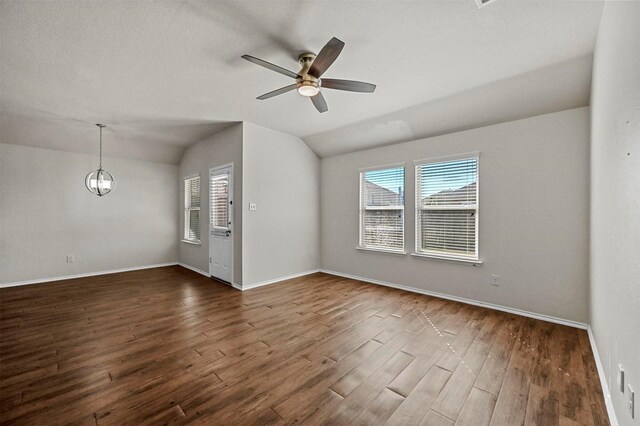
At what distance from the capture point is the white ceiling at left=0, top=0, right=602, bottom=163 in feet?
6.46

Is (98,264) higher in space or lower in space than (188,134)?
lower

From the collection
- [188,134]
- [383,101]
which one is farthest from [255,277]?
[383,101]

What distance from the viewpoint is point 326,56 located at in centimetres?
209

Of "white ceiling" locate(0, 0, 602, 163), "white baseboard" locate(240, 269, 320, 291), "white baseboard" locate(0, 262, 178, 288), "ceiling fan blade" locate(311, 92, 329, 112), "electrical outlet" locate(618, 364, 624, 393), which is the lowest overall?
"white baseboard" locate(0, 262, 178, 288)

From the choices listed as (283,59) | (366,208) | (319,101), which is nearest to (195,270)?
(366,208)

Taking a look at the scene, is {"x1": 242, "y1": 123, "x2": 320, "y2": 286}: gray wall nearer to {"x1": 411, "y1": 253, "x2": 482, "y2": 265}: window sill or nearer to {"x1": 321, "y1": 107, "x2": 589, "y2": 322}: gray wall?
{"x1": 321, "y1": 107, "x2": 589, "y2": 322}: gray wall

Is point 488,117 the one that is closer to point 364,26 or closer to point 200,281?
point 364,26

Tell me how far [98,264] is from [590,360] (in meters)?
7.67

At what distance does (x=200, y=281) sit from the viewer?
492 cm

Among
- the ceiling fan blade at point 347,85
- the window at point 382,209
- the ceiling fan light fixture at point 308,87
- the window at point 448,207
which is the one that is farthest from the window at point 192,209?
the window at point 448,207

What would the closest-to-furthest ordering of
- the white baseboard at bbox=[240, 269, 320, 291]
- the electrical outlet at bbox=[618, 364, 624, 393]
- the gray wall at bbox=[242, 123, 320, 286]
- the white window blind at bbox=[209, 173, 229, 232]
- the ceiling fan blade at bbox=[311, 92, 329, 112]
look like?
the electrical outlet at bbox=[618, 364, 624, 393] < the ceiling fan blade at bbox=[311, 92, 329, 112] < the white baseboard at bbox=[240, 269, 320, 291] < the gray wall at bbox=[242, 123, 320, 286] < the white window blind at bbox=[209, 173, 229, 232]

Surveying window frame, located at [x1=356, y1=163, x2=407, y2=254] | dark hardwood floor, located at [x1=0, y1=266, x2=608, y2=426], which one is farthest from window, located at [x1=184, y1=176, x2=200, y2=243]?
window frame, located at [x1=356, y1=163, x2=407, y2=254]

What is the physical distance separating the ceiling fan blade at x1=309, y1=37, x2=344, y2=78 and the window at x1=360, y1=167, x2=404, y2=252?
261cm

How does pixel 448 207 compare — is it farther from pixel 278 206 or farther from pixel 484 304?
pixel 278 206
